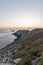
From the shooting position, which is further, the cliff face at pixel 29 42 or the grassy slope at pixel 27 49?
the cliff face at pixel 29 42

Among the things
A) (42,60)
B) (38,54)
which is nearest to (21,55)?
(38,54)

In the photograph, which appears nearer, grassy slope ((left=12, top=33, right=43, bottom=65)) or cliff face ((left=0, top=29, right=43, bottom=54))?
grassy slope ((left=12, top=33, right=43, bottom=65))

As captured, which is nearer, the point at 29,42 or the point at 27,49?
the point at 27,49

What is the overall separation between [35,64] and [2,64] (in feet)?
11.3

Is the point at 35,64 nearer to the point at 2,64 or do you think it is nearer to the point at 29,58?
the point at 29,58

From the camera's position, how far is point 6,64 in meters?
17.3

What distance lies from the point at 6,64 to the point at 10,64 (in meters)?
0.41

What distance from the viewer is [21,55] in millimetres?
21125

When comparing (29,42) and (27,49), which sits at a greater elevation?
(27,49)

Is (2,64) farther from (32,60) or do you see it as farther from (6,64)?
(32,60)

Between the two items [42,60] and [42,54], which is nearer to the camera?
[42,60]

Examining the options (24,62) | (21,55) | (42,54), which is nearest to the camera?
(24,62)

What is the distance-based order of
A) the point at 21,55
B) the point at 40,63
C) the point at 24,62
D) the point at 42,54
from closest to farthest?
the point at 40,63 < the point at 24,62 < the point at 42,54 < the point at 21,55

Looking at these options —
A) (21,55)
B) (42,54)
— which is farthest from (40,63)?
(21,55)
